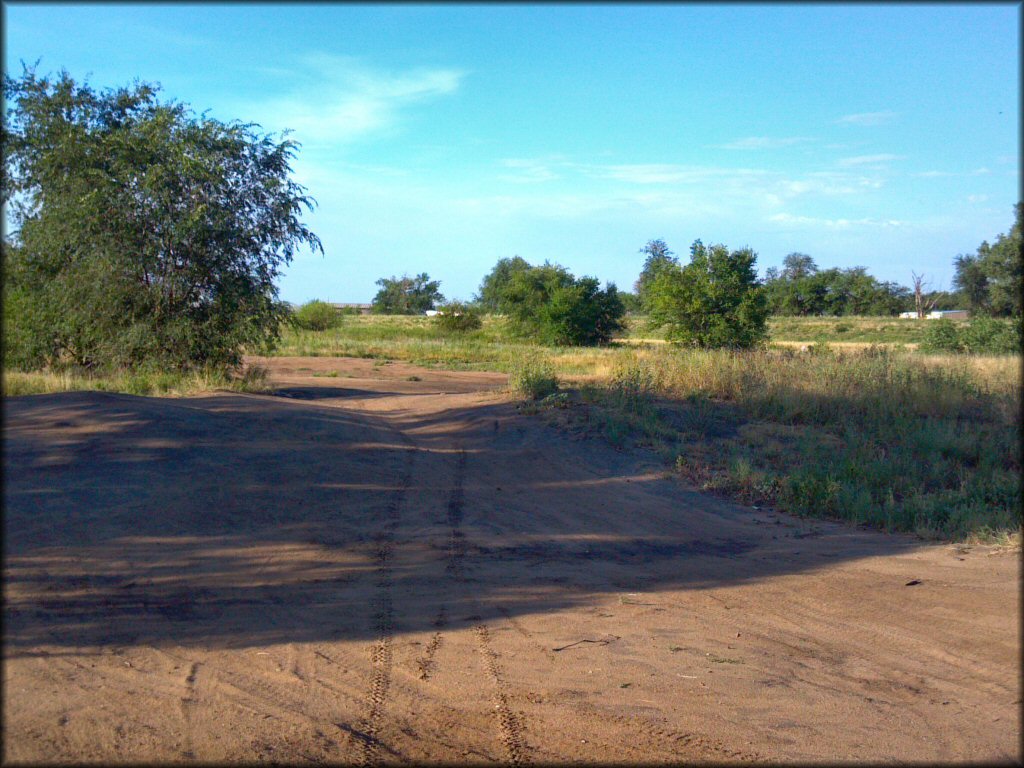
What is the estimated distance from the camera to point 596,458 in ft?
43.8

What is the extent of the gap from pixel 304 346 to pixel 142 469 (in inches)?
1541

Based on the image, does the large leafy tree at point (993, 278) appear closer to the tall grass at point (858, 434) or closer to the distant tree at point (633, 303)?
the tall grass at point (858, 434)

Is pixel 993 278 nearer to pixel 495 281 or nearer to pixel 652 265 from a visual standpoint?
pixel 652 265

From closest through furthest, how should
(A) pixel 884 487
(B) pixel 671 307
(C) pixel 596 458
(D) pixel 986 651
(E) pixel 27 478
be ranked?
(D) pixel 986 651
(E) pixel 27 478
(A) pixel 884 487
(C) pixel 596 458
(B) pixel 671 307

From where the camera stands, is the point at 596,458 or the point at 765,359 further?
the point at 765,359

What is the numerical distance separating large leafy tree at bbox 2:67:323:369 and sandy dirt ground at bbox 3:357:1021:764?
336 inches

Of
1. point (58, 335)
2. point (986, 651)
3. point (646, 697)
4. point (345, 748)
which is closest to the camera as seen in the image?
point (345, 748)

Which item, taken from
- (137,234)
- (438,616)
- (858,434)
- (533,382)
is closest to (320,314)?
(137,234)

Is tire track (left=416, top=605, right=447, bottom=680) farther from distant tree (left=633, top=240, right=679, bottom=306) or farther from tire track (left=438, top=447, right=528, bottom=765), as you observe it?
distant tree (left=633, top=240, right=679, bottom=306)

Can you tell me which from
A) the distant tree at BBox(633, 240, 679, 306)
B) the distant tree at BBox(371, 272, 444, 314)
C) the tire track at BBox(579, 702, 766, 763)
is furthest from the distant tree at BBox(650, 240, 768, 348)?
the distant tree at BBox(371, 272, 444, 314)

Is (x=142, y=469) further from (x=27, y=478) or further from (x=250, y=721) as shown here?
(x=250, y=721)

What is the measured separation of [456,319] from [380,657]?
180 feet

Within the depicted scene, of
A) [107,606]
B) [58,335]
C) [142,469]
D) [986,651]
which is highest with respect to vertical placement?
[58,335]

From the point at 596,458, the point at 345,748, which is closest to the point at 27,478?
the point at 345,748
